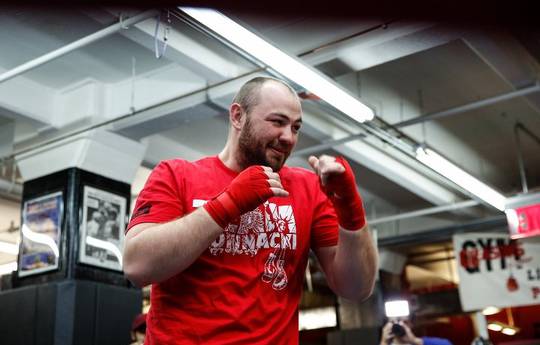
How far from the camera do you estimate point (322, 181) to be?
1572 millimetres

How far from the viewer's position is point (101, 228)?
257 inches

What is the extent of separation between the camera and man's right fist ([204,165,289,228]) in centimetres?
147

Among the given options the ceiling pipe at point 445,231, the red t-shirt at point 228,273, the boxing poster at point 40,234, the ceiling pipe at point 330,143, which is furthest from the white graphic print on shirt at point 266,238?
the ceiling pipe at point 445,231

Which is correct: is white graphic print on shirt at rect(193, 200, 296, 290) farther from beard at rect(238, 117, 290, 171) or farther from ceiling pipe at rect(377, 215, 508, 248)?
ceiling pipe at rect(377, 215, 508, 248)

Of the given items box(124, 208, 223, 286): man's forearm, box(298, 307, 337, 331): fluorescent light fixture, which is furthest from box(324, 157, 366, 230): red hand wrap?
box(298, 307, 337, 331): fluorescent light fixture

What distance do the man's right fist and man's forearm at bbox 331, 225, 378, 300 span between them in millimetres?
264

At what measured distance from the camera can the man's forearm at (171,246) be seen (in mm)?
1444

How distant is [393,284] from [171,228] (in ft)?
35.5

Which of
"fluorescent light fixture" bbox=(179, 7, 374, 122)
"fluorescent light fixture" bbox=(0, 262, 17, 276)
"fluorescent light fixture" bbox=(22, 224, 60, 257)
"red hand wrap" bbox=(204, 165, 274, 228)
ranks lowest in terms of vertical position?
"red hand wrap" bbox=(204, 165, 274, 228)

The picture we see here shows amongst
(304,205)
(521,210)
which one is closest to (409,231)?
(521,210)

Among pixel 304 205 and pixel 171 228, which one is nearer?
pixel 171 228

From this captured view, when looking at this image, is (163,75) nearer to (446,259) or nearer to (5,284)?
(5,284)

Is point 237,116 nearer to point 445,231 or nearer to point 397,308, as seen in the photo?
point 397,308

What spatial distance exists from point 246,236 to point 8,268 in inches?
257
